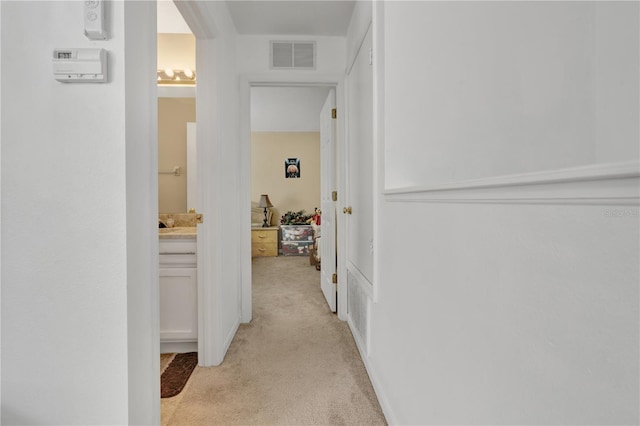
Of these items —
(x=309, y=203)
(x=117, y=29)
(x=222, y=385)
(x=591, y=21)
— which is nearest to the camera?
(x=591, y=21)

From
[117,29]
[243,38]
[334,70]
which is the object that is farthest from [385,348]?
[243,38]

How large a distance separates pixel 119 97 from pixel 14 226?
513 mm

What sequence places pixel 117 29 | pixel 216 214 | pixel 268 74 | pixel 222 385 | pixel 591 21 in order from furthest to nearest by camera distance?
1. pixel 268 74
2. pixel 216 214
3. pixel 222 385
4. pixel 117 29
5. pixel 591 21

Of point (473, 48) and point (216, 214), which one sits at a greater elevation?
point (473, 48)

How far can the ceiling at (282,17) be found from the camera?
7.96 ft

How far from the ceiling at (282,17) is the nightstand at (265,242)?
404 centimetres

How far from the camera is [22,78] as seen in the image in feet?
3.25

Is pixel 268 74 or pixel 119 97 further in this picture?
pixel 268 74

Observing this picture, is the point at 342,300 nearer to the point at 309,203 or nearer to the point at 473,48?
the point at 473,48

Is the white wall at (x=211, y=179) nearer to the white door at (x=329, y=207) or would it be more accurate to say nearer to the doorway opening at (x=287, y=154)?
the white door at (x=329, y=207)

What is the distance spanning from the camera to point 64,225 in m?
1.00

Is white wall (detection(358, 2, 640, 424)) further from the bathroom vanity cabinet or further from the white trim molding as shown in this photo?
the bathroom vanity cabinet

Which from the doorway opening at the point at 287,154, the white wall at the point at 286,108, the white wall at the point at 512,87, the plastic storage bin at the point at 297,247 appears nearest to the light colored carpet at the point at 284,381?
the white wall at the point at 512,87

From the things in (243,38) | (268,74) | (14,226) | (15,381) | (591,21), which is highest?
(243,38)
